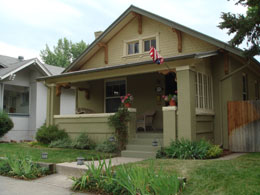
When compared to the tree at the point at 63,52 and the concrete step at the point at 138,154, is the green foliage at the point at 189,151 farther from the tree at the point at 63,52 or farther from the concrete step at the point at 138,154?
the tree at the point at 63,52

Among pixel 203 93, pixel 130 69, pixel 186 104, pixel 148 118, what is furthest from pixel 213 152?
pixel 148 118

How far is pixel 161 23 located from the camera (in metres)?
12.2

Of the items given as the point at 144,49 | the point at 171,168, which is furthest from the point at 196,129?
the point at 144,49

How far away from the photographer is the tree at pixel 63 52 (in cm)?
4688

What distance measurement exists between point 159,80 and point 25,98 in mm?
9251

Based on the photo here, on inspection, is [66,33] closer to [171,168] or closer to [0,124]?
[0,124]

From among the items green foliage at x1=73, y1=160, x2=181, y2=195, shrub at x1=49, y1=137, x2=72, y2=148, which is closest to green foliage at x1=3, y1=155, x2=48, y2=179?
green foliage at x1=73, y1=160, x2=181, y2=195

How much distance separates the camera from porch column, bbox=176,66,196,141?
898 cm

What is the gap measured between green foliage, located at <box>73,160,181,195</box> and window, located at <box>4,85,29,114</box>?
42.0ft

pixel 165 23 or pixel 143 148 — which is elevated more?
pixel 165 23

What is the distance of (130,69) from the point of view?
1049 cm

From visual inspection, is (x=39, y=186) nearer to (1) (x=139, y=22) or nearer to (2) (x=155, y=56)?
(2) (x=155, y=56)

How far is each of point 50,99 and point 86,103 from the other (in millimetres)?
2147

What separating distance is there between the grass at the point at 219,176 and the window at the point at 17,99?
504 inches
